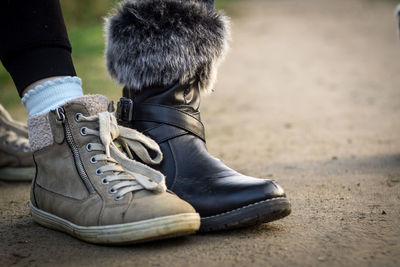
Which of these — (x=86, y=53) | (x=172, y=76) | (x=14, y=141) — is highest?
(x=172, y=76)

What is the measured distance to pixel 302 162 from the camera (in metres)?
1.98

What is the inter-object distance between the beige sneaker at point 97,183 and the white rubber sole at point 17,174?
582 millimetres

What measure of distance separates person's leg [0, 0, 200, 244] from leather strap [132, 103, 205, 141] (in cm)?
7

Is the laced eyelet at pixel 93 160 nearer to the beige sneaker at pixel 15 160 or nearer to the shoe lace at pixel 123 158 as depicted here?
the shoe lace at pixel 123 158

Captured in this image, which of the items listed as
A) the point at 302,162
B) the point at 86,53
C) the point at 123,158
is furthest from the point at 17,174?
the point at 86,53

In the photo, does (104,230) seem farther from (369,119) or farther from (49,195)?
(369,119)

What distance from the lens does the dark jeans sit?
1.15 m

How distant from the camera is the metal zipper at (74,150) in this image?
1117mm

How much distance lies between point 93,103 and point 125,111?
11 cm

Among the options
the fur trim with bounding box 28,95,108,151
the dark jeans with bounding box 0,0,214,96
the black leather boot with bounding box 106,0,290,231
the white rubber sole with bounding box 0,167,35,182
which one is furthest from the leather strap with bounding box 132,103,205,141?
the white rubber sole with bounding box 0,167,35,182

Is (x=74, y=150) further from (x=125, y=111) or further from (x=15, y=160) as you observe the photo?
(x=15, y=160)

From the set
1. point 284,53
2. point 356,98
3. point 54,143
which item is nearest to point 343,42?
point 284,53

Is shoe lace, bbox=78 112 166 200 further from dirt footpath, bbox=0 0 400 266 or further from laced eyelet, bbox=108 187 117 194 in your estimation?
dirt footpath, bbox=0 0 400 266

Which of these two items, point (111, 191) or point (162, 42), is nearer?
point (111, 191)
